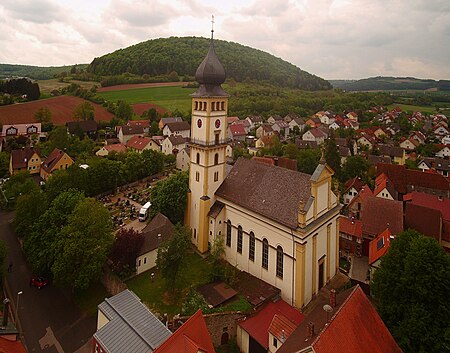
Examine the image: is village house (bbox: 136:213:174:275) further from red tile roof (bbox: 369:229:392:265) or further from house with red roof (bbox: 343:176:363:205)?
house with red roof (bbox: 343:176:363:205)

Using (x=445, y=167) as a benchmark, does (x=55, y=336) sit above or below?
below

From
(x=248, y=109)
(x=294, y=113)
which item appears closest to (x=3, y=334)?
(x=248, y=109)

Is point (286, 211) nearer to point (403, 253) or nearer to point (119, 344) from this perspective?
point (403, 253)

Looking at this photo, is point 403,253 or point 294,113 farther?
point 294,113

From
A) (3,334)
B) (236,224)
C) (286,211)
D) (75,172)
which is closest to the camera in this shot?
(3,334)

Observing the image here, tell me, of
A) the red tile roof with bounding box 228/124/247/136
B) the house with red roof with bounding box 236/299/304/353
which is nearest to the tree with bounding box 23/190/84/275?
the house with red roof with bounding box 236/299/304/353

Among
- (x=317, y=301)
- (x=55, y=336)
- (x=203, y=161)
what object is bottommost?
(x=55, y=336)

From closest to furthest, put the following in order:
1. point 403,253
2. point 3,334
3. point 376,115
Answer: point 3,334, point 403,253, point 376,115
